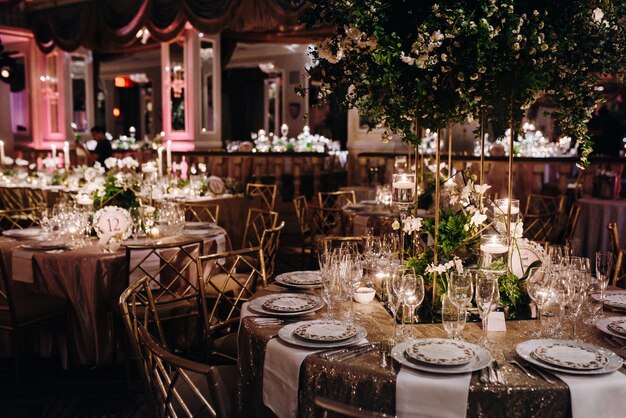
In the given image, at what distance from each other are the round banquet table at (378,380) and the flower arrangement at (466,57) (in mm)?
649

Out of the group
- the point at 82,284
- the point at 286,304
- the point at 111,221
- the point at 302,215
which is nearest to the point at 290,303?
the point at 286,304

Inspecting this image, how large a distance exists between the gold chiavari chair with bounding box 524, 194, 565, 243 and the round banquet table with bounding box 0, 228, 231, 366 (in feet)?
8.53

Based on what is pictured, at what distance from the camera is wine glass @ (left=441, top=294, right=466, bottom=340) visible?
72.9 inches

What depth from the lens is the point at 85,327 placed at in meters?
3.67

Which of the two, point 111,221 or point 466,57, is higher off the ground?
point 466,57

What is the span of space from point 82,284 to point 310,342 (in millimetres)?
2159

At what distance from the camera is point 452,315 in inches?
73.8

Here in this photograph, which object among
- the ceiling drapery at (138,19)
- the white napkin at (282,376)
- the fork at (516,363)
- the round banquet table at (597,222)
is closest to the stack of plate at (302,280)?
the white napkin at (282,376)

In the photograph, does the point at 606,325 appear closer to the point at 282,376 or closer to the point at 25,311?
the point at 282,376

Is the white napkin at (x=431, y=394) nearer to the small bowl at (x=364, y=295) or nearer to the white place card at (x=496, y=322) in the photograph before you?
the white place card at (x=496, y=322)

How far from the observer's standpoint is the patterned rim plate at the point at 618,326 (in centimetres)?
198

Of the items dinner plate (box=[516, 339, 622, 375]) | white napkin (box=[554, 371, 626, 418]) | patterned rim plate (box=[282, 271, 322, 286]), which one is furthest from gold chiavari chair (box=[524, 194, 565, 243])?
white napkin (box=[554, 371, 626, 418])

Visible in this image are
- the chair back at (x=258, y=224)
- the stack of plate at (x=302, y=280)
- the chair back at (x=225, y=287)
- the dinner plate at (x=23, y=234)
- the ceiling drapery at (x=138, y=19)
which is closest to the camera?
the stack of plate at (x=302, y=280)

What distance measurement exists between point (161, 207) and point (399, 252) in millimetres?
2186
